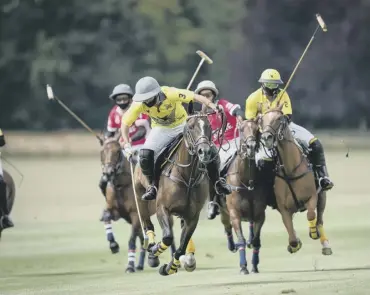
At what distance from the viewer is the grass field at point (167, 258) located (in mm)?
14219

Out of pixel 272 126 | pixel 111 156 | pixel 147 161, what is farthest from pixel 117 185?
pixel 147 161

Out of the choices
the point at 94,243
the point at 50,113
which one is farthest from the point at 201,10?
the point at 94,243

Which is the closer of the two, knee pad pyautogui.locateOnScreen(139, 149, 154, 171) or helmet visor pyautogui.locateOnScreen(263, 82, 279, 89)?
knee pad pyautogui.locateOnScreen(139, 149, 154, 171)

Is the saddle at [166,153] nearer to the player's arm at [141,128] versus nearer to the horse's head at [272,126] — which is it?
the horse's head at [272,126]

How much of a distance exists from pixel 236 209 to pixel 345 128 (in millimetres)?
41816

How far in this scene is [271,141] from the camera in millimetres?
15047

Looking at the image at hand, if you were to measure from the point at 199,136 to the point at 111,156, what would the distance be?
15.9 ft

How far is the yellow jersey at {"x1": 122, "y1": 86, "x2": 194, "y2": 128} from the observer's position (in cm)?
1410

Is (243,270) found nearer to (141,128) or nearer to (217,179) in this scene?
(217,179)

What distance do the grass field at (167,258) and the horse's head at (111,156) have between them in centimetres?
131

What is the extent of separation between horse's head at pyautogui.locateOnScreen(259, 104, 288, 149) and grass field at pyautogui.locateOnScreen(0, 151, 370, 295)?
1542 mm

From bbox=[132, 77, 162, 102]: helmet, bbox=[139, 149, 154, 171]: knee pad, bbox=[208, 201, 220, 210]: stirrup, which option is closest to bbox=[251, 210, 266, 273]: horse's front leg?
bbox=[208, 201, 220, 210]: stirrup

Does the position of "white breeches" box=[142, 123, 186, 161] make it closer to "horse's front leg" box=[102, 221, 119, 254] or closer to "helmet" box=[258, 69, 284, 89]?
"helmet" box=[258, 69, 284, 89]

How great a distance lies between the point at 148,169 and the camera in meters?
14.3
